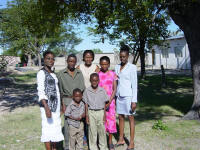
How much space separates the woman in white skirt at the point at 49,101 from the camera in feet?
12.1

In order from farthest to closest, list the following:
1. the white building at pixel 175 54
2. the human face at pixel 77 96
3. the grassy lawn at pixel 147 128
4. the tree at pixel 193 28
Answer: the white building at pixel 175 54 → the tree at pixel 193 28 → the grassy lawn at pixel 147 128 → the human face at pixel 77 96

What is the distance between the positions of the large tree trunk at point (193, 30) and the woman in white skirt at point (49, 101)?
13.1 ft

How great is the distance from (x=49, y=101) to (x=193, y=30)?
4522mm

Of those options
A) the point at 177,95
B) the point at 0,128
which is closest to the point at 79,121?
the point at 0,128

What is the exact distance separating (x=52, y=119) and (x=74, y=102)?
1.66 feet

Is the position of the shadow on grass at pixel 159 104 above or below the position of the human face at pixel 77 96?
below

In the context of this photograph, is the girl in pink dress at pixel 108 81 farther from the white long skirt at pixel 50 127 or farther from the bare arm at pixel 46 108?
the bare arm at pixel 46 108

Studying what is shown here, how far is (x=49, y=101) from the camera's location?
12.3 ft

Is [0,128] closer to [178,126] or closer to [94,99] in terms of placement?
[94,99]

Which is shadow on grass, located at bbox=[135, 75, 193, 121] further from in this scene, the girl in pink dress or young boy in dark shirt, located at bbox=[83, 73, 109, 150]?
young boy in dark shirt, located at bbox=[83, 73, 109, 150]

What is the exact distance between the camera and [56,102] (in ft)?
12.7

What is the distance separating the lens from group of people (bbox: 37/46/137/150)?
3.83 metres

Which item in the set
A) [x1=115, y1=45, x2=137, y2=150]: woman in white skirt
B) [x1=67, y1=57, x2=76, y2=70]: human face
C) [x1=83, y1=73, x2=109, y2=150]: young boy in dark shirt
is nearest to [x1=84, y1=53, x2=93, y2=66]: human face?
[x1=67, y1=57, x2=76, y2=70]: human face

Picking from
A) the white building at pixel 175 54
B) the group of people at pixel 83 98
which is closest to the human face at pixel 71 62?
the group of people at pixel 83 98
